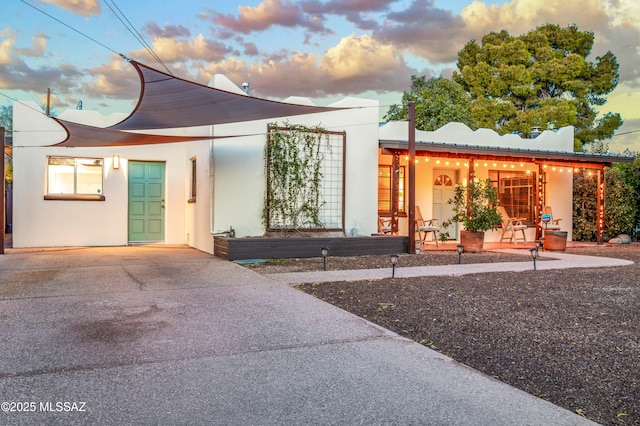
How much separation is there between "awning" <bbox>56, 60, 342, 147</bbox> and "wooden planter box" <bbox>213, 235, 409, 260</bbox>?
6.75 ft

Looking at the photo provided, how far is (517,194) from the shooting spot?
506 inches

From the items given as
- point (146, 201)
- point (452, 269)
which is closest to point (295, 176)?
point (452, 269)

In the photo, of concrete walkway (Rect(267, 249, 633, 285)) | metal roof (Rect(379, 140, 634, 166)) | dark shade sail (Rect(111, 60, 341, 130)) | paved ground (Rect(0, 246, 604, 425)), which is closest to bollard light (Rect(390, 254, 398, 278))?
concrete walkway (Rect(267, 249, 633, 285))

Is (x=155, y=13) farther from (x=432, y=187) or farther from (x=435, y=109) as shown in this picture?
(x=435, y=109)

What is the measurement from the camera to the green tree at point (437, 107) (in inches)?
725

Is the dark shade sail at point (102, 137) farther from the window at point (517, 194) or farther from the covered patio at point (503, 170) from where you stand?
the window at point (517, 194)

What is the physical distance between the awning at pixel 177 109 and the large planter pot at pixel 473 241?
4229mm

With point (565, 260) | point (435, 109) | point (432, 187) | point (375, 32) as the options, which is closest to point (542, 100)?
point (435, 109)

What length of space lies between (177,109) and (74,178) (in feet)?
16.6

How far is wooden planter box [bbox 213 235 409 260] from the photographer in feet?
27.4

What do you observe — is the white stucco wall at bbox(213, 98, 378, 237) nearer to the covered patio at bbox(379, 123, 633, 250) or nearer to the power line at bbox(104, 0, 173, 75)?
the covered patio at bbox(379, 123, 633, 250)

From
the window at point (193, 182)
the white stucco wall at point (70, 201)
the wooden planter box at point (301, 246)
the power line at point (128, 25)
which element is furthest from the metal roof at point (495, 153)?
the white stucco wall at point (70, 201)

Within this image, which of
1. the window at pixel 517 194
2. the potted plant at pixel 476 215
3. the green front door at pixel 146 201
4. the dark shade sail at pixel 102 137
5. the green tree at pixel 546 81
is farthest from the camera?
the green tree at pixel 546 81

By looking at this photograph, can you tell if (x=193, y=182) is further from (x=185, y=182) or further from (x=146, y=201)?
(x=146, y=201)
